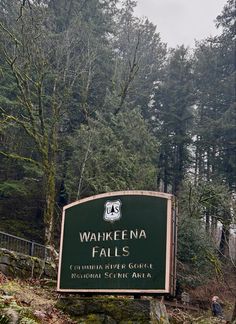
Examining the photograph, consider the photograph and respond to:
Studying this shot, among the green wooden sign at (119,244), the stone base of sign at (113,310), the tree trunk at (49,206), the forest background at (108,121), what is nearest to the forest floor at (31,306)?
the stone base of sign at (113,310)

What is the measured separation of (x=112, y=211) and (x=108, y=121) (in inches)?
619

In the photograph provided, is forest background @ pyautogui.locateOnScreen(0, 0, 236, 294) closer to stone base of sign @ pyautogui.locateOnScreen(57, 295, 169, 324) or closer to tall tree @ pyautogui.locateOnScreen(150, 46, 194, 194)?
tall tree @ pyautogui.locateOnScreen(150, 46, 194, 194)

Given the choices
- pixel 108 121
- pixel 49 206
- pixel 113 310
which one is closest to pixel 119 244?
pixel 113 310

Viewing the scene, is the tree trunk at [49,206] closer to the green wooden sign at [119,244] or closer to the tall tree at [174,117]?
the green wooden sign at [119,244]

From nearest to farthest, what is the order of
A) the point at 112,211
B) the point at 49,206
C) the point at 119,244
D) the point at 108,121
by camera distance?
1. the point at 119,244
2. the point at 112,211
3. the point at 49,206
4. the point at 108,121

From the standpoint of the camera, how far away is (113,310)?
6.49 meters

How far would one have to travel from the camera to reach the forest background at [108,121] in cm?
1864

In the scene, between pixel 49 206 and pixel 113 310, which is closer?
pixel 113 310

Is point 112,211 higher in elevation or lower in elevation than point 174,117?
lower

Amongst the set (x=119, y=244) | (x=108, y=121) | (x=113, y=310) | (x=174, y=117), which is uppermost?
(x=174, y=117)

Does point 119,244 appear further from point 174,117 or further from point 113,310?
point 174,117

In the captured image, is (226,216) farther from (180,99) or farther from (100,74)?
(180,99)

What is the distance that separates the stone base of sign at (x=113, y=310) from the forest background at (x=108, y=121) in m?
9.49

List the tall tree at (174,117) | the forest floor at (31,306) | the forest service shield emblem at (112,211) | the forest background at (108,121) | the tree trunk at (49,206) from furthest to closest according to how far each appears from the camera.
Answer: the tall tree at (174,117) < the forest background at (108,121) < the tree trunk at (49,206) < the forest service shield emblem at (112,211) < the forest floor at (31,306)
